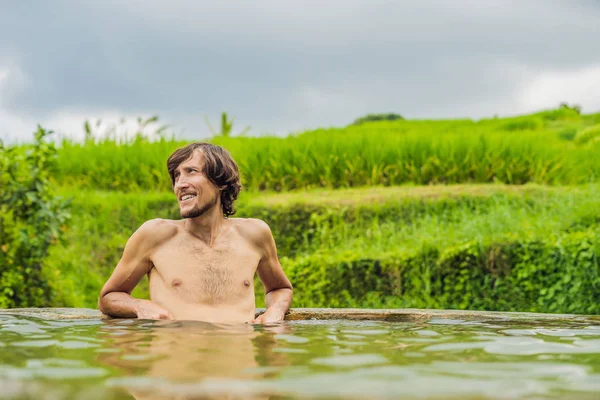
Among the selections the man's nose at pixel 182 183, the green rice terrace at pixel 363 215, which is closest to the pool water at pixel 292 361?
the man's nose at pixel 182 183

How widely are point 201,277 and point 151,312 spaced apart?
337mm

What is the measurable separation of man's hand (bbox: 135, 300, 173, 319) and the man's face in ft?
1.75

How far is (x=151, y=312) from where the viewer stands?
14.0ft

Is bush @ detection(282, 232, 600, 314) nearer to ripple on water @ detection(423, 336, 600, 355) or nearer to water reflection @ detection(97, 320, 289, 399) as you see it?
ripple on water @ detection(423, 336, 600, 355)

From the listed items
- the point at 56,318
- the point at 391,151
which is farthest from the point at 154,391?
the point at 391,151

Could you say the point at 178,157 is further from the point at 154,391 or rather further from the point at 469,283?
the point at 469,283

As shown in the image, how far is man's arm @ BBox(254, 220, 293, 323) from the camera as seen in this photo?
4.59 meters

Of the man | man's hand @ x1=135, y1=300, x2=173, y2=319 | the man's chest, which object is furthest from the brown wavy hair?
man's hand @ x1=135, y1=300, x2=173, y2=319

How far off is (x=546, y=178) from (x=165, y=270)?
10294 mm

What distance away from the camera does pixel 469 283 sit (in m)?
8.60

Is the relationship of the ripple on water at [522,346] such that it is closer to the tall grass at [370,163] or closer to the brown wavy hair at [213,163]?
the brown wavy hair at [213,163]

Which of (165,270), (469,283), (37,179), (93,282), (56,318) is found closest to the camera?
(165,270)

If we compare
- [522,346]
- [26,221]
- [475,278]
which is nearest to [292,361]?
[522,346]

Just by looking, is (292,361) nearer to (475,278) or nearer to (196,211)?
(196,211)
